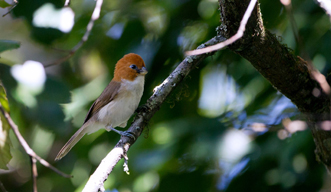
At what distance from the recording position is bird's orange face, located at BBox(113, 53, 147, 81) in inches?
164

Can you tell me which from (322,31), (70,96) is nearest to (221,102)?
(322,31)

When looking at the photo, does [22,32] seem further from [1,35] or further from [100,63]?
[100,63]

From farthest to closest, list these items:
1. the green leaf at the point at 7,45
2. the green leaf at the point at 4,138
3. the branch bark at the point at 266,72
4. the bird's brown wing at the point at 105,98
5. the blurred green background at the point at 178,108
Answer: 1. the bird's brown wing at the point at 105,98
2. the blurred green background at the point at 178,108
3. the branch bark at the point at 266,72
4. the green leaf at the point at 4,138
5. the green leaf at the point at 7,45

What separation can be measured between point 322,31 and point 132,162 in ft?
9.02

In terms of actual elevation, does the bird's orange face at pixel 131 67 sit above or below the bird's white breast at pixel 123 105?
above

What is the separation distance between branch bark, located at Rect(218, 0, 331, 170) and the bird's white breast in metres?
1.42

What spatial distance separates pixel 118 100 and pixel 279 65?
1.99m

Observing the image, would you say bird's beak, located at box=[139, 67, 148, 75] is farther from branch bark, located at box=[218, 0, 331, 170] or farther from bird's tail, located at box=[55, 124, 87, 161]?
branch bark, located at box=[218, 0, 331, 170]

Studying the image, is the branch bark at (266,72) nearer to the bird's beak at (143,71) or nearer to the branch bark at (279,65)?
the branch bark at (279,65)

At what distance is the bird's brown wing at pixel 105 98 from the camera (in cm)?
407

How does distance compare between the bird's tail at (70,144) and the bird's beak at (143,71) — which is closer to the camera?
the bird's tail at (70,144)

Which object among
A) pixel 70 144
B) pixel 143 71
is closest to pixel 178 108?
pixel 143 71

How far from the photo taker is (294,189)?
139 inches

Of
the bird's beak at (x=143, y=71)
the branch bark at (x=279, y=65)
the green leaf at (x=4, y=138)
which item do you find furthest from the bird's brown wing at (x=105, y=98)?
the green leaf at (x=4, y=138)
